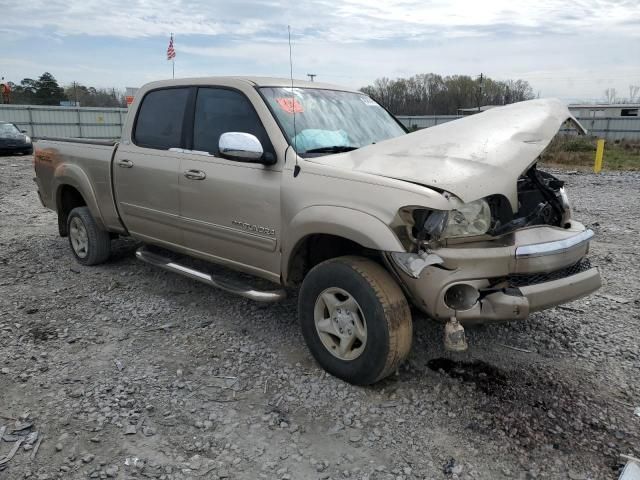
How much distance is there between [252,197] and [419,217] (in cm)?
128

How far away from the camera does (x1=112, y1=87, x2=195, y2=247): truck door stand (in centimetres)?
444

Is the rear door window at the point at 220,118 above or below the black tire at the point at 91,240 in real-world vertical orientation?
above

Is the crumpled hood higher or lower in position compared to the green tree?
lower

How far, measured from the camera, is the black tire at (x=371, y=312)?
301cm

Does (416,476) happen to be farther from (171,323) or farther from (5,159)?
(5,159)

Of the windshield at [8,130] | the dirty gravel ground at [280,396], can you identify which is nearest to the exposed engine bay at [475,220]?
the dirty gravel ground at [280,396]

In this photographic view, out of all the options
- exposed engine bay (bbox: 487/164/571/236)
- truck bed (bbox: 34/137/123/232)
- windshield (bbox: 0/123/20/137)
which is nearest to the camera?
exposed engine bay (bbox: 487/164/571/236)

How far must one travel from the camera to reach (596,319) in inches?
169

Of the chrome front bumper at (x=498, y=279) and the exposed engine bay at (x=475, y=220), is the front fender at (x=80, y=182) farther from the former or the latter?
the exposed engine bay at (x=475, y=220)

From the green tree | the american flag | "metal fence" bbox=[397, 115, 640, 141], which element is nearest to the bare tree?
"metal fence" bbox=[397, 115, 640, 141]

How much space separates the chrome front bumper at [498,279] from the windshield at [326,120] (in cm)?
113

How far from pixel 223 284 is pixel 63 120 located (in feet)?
100

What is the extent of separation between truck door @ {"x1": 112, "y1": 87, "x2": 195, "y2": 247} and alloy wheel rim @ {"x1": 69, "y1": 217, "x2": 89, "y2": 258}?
931 millimetres

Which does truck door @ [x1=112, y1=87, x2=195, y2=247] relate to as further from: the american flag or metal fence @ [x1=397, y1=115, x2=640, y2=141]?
metal fence @ [x1=397, y1=115, x2=640, y2=141]
